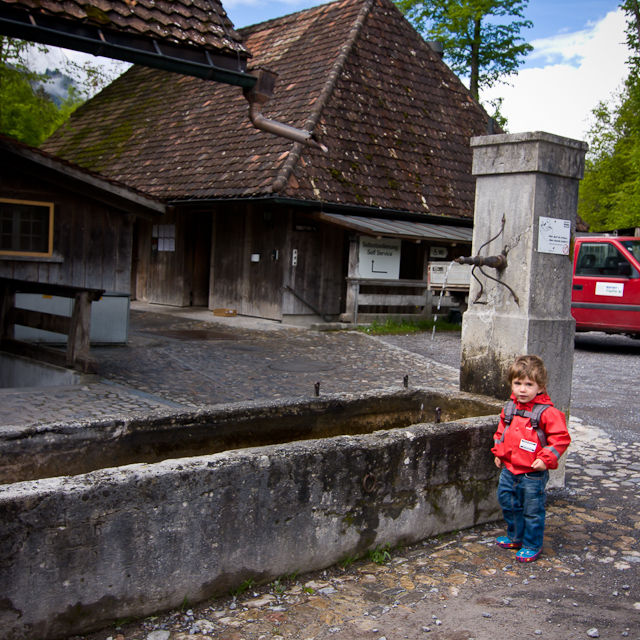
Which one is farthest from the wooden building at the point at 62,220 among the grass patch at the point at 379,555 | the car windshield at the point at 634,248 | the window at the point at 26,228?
the car windshield at the point at 634,248

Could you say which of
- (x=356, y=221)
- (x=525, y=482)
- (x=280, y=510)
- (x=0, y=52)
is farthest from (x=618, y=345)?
(x=0, y=52)

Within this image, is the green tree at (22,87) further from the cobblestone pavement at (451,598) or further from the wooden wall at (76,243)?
the cobblestone pavement at (451,598)

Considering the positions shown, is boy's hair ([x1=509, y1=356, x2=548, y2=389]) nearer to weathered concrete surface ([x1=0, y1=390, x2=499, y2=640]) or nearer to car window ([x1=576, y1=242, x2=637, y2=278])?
weathered concrete surface ([x1=0, y1=390, x2=499, y2=640])

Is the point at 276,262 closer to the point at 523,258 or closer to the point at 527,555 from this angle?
the point at 523,258

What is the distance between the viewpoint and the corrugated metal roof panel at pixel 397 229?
1407 cm

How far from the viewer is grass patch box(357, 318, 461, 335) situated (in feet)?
48.4

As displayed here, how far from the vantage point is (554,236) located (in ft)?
16.4

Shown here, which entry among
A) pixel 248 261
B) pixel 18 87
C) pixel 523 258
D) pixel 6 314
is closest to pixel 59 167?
pixel 6 314

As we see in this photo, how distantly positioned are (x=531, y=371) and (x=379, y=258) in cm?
1178

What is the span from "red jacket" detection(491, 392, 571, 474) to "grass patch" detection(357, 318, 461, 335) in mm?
10403

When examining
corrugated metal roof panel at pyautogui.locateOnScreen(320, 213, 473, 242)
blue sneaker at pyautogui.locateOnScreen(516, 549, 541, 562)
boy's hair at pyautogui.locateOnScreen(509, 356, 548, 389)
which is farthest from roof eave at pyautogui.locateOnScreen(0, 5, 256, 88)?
corrugated metal roof panel at pyautogui.locateOnScreen(320, 213, 473, 242)

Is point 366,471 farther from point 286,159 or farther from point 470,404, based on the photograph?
point 286,159

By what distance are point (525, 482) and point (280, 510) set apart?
1465mm

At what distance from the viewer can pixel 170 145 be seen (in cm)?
1861
